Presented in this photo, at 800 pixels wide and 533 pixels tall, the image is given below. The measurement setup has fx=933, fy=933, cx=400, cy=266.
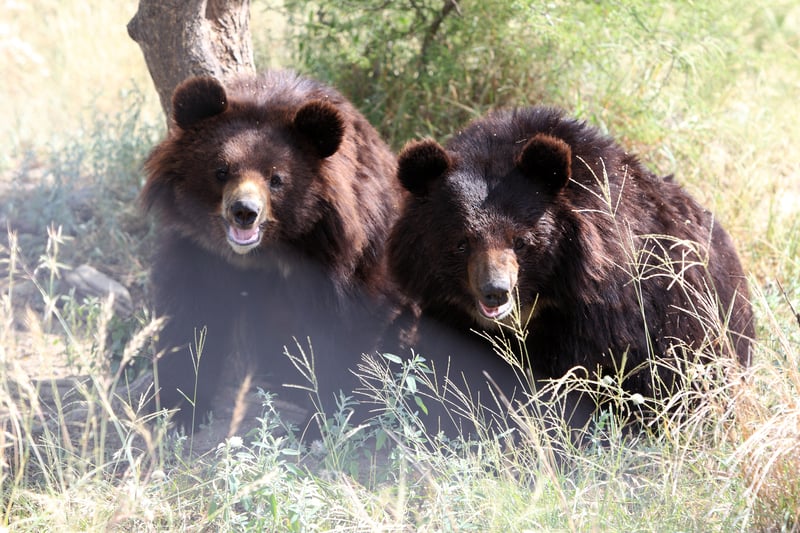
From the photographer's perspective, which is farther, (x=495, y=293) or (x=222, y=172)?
(x=222, y=172)

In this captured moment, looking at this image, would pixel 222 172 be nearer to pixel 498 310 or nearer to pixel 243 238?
pixel 243 238

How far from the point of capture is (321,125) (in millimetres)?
4383

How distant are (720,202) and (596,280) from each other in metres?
2.42

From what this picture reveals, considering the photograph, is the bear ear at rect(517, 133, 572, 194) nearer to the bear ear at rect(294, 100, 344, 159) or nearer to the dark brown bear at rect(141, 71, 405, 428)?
the dark brown bear at rect(141, 71, 405, 428)

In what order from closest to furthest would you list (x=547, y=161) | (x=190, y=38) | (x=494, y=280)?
(x=494, y=280)
(x=547, y=161)
(x=190, y=38)

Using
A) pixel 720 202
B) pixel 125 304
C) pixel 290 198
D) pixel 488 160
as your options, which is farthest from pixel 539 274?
pixel 125 304

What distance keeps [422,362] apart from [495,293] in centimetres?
68

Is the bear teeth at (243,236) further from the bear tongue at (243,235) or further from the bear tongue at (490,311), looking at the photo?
the bear tongue at (490,311)

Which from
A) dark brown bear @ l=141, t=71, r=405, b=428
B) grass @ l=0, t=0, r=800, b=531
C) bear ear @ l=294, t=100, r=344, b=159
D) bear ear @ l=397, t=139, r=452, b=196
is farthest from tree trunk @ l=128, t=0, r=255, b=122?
A: bear ear @ l=397, t=139, r=452, b=196

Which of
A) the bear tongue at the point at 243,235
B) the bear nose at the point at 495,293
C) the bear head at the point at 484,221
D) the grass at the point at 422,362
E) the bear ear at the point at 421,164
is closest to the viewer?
the grass at the point at 422,362

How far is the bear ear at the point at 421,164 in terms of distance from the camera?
4090mm

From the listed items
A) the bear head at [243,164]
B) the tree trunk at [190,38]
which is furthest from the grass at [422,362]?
the tree trunk at [190,38]

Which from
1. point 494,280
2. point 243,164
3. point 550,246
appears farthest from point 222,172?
point 550,246

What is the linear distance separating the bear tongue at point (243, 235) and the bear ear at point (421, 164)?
2.37ft
